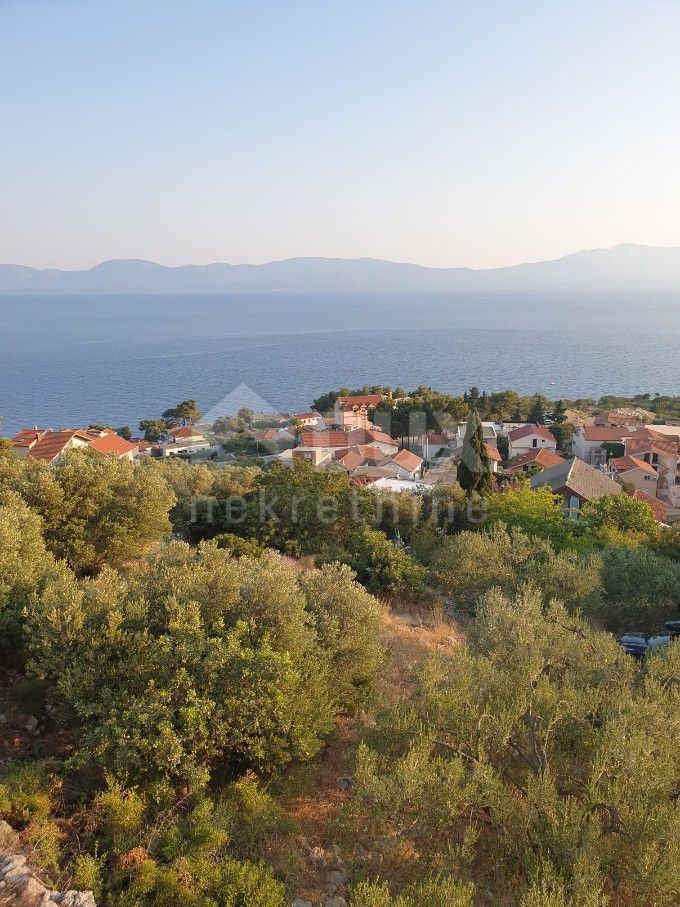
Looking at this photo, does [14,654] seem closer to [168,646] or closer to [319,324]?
[168,646]

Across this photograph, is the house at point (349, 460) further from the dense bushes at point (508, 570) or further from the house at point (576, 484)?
the dense bushes at point (508, 570)

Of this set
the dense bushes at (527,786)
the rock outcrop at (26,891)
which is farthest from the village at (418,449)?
the rock outcrop at (26,891)

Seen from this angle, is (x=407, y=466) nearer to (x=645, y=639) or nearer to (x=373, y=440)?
(x=373, y=440)

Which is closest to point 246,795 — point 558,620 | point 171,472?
point 558,620

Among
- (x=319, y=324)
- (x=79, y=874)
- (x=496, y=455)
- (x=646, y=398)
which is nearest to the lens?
(x=79, y=874)

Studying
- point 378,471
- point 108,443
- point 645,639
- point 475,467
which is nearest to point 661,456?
point 378,471
